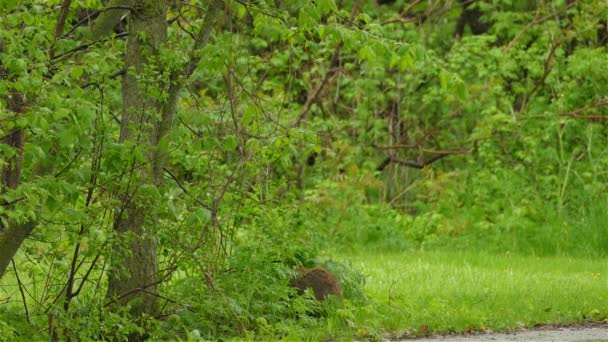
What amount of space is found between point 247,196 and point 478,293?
3000mm

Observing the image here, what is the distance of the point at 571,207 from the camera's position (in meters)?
16.0

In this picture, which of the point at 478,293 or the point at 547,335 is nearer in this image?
the point at 547,335

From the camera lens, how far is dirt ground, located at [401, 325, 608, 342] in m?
8.77

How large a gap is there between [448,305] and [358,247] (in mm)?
5707

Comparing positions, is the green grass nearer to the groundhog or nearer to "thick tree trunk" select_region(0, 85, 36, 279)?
the groundhog

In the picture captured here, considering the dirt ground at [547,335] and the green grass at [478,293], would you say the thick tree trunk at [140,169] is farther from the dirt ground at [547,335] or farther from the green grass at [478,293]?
the dirt ground at [547,335]

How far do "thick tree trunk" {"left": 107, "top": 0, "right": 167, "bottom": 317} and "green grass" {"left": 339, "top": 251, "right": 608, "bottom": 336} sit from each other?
5.95 feet

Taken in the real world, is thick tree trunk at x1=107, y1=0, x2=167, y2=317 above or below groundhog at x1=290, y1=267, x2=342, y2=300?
above

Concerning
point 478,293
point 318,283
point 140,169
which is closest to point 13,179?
point 140,169

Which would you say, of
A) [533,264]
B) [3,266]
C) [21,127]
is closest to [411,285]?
[533,264]

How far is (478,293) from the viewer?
10562mm

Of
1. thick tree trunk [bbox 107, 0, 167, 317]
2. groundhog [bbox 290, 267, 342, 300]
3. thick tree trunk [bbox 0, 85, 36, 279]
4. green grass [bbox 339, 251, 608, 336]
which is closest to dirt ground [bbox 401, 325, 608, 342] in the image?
green grass [bbox 339, 251, 608, 336]

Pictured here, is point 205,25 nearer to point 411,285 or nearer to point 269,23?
point 269,23

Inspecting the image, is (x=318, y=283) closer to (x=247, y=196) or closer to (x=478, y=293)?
(x=247, y=196)
